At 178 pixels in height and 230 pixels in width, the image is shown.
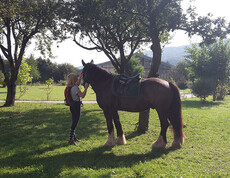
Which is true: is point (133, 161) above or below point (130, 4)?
below

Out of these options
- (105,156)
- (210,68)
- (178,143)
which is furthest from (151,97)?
(210,68)

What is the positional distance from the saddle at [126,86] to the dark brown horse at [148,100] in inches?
5.7

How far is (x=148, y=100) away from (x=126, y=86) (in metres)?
0.76

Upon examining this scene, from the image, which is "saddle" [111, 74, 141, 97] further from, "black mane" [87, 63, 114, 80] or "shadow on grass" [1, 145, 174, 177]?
"shadow on grass" [1, 145, 174, 177]

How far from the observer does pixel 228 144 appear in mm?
5871

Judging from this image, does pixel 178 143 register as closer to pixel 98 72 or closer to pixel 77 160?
pixel 77 160

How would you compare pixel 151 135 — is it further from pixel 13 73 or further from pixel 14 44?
pixel 14 44

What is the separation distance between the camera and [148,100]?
16.6ft

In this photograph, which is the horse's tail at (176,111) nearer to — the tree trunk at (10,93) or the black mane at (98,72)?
the black mane at (98,72)

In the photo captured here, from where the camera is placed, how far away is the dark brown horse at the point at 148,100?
4.98 meters

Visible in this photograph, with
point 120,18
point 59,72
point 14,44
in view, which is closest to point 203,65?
point 120,18

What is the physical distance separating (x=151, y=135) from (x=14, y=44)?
12733 millimetres

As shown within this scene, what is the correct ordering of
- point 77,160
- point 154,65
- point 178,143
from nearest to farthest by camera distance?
point 77,160, point 178,143, point 154,65

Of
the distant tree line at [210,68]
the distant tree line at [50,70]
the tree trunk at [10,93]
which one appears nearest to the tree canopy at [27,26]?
the tree trunk at [10,93]
